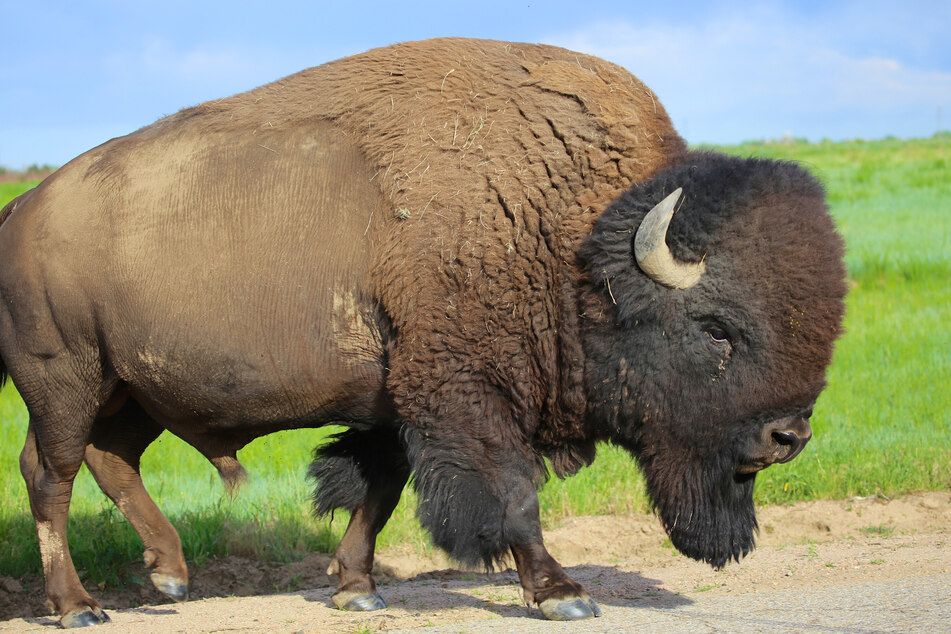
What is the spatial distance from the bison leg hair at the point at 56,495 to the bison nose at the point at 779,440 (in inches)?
135

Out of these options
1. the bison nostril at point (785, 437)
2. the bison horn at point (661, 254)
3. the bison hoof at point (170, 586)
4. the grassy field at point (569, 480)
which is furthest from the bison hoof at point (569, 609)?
the bison hoof at point (170, 586)

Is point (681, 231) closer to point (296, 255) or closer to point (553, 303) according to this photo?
point (553, 303)

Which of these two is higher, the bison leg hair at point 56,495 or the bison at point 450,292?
the bison at point 450,292

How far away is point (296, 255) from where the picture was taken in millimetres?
4344

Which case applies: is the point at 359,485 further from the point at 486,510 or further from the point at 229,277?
the point at 229,277

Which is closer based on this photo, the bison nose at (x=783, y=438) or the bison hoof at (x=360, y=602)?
the bison nose at (x=783, y=438)

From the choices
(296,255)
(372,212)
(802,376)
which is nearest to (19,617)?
(296,255)

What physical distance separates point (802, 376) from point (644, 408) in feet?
2.29

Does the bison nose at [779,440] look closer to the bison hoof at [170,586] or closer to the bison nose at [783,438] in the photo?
the bison nose at [783,438]

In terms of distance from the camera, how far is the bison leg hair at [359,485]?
4.96 m

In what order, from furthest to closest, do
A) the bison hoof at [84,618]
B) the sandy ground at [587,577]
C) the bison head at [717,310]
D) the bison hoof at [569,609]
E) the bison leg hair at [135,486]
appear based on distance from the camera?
the bison leg hair at [135,486] < the bison hoof at [84,618] < the sandy ground at [587,577] < the bison hoof at [569,609] < the bison head at [717,310]

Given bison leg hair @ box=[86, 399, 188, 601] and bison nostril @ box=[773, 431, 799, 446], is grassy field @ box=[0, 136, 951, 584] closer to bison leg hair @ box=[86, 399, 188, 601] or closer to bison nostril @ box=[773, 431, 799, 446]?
bison leg hair @ box=[86, 399, 188, 601]

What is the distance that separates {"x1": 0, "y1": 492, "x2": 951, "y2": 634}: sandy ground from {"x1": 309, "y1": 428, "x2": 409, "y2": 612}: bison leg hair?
0.88 feet

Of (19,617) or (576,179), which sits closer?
(576,179)
